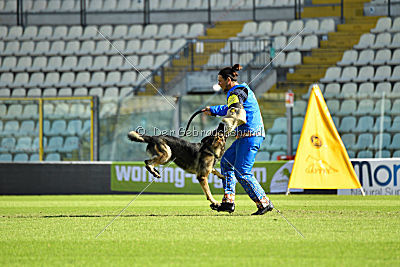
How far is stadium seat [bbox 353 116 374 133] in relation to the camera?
55.7ft

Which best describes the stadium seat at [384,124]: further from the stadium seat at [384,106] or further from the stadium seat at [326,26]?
the stadium seat at [326,26]

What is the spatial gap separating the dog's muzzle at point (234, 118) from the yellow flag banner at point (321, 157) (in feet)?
18.1

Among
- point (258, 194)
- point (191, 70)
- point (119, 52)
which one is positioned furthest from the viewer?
point (119, 52)

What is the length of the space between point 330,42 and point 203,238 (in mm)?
18414

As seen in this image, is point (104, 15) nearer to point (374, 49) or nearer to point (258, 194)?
point (374, 49)

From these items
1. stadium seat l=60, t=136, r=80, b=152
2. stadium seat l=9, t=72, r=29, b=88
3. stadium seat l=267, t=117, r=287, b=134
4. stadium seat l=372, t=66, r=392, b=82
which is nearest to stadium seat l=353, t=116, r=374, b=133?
stadium seat l=267, t=117, r=287, b=134

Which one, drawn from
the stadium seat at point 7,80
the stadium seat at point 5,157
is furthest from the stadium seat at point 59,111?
the stadium seat at point 7,80

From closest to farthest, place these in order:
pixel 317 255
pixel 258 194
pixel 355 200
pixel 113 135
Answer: pixel 317 255, pixel 258 194, pixel 355 200, pixel 113 135

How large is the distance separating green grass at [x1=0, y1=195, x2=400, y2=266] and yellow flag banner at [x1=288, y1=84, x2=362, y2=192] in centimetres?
332

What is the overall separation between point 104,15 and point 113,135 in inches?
480

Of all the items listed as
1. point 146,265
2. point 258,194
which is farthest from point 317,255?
point 258,194

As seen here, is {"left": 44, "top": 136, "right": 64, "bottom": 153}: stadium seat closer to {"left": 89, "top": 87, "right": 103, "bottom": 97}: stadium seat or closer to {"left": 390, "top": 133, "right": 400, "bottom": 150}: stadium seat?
{"left": 89, "top": 87, "right": 103, "bottom": 97}: stadium seat

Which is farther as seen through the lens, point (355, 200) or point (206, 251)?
point (355, 200)

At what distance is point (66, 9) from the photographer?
2944 cm
